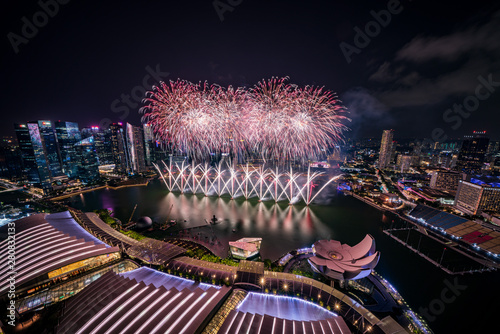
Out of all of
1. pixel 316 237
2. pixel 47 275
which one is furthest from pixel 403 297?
pixel 47 275

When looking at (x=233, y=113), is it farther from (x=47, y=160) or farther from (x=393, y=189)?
(x=47, y=160)

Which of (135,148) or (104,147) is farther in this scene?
(104,147)

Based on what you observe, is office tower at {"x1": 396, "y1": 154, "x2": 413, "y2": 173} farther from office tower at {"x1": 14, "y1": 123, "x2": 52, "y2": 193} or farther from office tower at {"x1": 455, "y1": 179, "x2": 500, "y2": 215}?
office tower at {"x1": 14, "y1": 123, "x2": 52, "y2": 193}

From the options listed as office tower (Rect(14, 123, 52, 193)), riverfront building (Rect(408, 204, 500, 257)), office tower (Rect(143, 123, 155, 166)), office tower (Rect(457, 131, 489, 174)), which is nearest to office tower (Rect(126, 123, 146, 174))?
office tower (Rect(143, 123, 155, 166))

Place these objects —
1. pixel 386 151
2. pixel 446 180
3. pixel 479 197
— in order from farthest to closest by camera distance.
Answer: pixel 386 151
pixel 446 180
pixel 479 197

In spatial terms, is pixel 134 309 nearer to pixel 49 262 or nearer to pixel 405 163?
pixel 49 262

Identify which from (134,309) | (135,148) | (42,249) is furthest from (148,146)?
(134,309)
